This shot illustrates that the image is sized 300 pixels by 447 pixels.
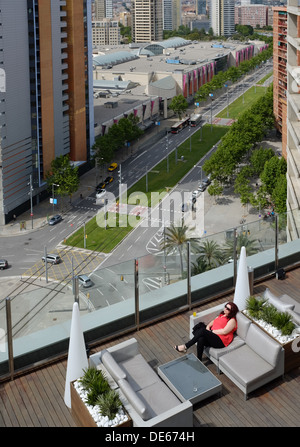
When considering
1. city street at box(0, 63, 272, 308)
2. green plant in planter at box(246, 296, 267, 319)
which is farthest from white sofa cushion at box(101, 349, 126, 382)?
city street at box(0, 63, 272, 308)

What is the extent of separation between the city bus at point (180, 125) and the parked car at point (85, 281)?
7970 centimetres

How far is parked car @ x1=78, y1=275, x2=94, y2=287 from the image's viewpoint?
39.1ft

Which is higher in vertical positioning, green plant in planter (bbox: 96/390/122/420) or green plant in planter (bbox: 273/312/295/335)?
green plant in planter (bbox: 273/312/295/335)

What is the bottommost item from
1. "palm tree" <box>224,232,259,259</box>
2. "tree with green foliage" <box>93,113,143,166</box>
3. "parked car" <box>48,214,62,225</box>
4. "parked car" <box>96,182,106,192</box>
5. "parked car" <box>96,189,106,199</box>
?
"parked car" <box>48,214,62,225</box>

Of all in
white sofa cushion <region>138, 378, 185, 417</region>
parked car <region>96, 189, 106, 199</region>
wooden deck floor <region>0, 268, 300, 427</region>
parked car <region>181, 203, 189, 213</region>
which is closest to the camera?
white sofa cushion <region>138, 378, 185, 417</region>

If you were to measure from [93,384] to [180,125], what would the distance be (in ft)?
279

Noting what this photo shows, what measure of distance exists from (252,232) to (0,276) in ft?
116

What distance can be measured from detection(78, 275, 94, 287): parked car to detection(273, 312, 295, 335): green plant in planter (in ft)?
12.6

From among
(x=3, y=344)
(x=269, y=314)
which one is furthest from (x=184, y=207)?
(x=3, y=344)

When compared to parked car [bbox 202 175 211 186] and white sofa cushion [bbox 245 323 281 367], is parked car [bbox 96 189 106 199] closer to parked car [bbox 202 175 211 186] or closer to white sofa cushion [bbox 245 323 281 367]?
parked car [bbox 202 175 211 186]

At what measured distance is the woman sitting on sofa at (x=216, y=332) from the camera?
11.4m

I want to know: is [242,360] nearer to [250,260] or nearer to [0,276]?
[250,260]

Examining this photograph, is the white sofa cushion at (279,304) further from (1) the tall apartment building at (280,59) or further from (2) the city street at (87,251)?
(1) the tall apartment building at (280,59)

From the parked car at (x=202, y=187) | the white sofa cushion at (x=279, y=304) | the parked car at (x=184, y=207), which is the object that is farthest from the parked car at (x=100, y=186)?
the white sofa cushion at (x=279, y=304)
